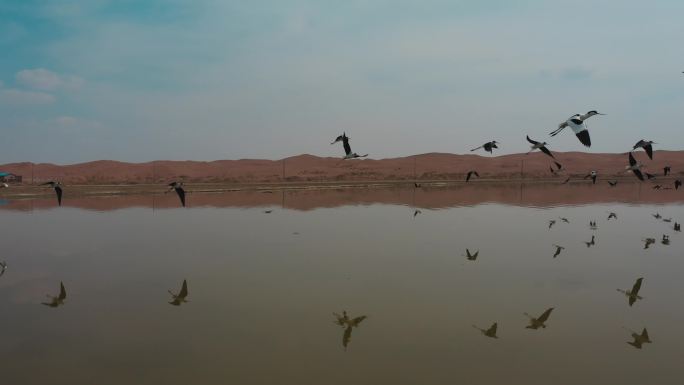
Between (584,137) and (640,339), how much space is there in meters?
3.41

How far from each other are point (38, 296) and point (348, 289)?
6.43 metres

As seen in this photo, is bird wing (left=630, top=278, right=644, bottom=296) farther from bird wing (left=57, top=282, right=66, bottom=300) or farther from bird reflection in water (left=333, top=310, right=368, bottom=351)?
bird wing (left=57, top=282, right=66, bottom=300)

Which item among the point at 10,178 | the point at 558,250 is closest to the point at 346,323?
the point at 558,250

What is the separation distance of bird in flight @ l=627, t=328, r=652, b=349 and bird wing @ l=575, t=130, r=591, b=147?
3113 millimetres

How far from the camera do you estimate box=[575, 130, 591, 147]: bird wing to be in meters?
8.14

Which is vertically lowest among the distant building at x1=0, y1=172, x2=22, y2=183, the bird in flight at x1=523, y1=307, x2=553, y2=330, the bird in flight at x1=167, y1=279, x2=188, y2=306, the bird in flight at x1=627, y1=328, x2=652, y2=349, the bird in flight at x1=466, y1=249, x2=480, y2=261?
the bird in flight at x1=167, y1=279, x2=188, y2=306

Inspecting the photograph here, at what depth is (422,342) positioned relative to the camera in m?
7.18

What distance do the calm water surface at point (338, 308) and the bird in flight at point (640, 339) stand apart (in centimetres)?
14

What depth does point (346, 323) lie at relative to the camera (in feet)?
26.0

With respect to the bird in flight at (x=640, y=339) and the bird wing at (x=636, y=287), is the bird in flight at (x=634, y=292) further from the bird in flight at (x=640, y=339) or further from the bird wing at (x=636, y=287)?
the bird in flight at (x=640, y=339)

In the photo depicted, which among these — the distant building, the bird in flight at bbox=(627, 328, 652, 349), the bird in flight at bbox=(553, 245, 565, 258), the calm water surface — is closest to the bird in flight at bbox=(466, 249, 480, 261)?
the calm water surface

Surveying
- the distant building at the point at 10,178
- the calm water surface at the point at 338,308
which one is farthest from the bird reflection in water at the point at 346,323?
the distant building at the point at 10,178

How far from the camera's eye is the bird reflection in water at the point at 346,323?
24.1 feet

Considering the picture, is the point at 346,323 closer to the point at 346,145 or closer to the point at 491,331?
the point at 491,331
